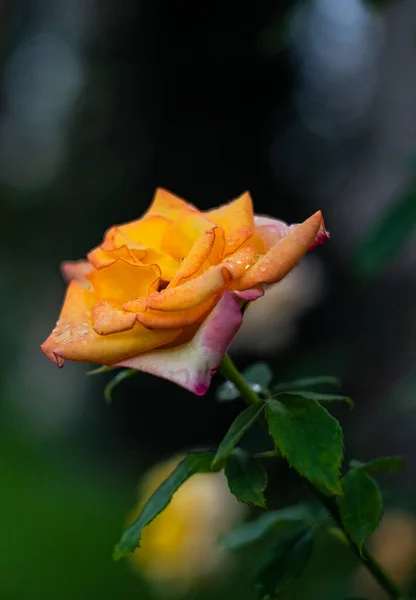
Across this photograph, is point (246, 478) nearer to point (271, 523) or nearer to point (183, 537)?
point (271, 523)

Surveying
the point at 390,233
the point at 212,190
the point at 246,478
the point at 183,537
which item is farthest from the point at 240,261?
the point at 212,190

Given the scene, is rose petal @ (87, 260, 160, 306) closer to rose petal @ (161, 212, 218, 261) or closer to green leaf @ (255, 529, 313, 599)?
rose petal @ (161, 212, 218, 261)

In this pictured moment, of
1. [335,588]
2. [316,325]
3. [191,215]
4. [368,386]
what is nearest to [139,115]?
[316,325]

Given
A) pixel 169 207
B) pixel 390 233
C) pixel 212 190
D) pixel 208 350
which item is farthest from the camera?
pixel 212 190

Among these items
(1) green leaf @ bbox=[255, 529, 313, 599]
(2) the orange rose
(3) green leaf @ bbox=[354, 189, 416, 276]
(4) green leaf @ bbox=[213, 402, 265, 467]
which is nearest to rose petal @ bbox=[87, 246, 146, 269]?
(2) the orange rose

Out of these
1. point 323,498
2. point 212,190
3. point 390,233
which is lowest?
point 212,190

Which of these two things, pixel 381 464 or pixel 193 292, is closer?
pixel 193 292
